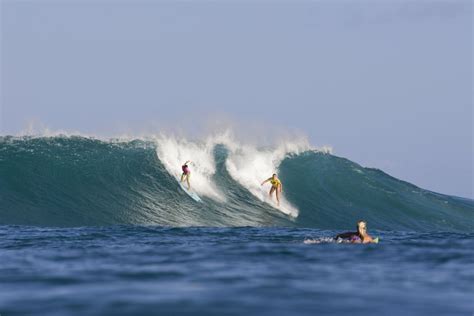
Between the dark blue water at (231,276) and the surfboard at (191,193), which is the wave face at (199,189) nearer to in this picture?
the surfboard at (191,193)

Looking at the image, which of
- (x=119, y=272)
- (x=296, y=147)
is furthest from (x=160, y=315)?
(x=296, y=147)

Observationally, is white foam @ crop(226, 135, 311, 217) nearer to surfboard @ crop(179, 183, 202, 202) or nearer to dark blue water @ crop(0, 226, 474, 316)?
surfboard @ crop(179, 183, 202, 202)

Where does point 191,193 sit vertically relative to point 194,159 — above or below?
below

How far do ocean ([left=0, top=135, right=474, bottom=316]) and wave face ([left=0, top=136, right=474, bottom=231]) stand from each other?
7 cm

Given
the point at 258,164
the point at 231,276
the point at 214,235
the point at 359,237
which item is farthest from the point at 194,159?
the point at 231,276

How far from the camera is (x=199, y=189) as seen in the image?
83.1ft

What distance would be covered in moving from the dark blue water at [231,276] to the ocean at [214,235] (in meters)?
0.03

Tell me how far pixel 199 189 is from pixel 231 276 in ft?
53.0

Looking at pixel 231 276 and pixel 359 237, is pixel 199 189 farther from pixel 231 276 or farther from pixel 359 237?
pixel 231 276

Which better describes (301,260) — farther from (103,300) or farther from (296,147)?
(296,147)

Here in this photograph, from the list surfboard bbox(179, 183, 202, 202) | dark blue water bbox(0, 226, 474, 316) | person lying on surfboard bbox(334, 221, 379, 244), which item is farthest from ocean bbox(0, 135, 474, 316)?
person lying on surfboard bbox(334, 221, 379, 244)

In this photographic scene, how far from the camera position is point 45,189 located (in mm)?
23359

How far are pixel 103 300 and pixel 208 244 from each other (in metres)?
5.99

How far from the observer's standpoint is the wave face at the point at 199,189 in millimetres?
22062
